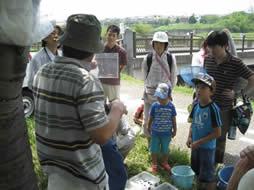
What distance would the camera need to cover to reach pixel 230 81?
4.10 m

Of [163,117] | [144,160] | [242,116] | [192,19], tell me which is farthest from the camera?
[192,19]

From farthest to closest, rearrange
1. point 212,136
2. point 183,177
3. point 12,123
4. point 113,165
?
point 183,177, point 212,136, point 113,165, point 12,123

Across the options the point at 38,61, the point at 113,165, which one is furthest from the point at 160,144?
the point at 38,61

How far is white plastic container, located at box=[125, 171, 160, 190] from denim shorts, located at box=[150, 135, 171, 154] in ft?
1.39

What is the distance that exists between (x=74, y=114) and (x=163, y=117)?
7.40ft

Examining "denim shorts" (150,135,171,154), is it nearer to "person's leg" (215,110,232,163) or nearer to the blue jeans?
"person's leg" (215,110,232,163)

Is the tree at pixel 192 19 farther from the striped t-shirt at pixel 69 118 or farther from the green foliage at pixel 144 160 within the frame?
the striped t-shirt at pixel 69 118

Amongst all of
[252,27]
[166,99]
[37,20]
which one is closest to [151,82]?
[166,99]

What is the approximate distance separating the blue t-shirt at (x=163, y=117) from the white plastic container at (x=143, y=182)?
565 millimetres

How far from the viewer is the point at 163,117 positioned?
411cm

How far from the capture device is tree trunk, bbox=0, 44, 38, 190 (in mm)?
1423

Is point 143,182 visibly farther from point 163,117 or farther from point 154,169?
point 163,117

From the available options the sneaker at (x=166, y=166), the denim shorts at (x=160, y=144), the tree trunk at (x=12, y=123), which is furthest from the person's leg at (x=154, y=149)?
the tree trunk at (x=12, y=123)

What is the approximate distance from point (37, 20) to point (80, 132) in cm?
77
